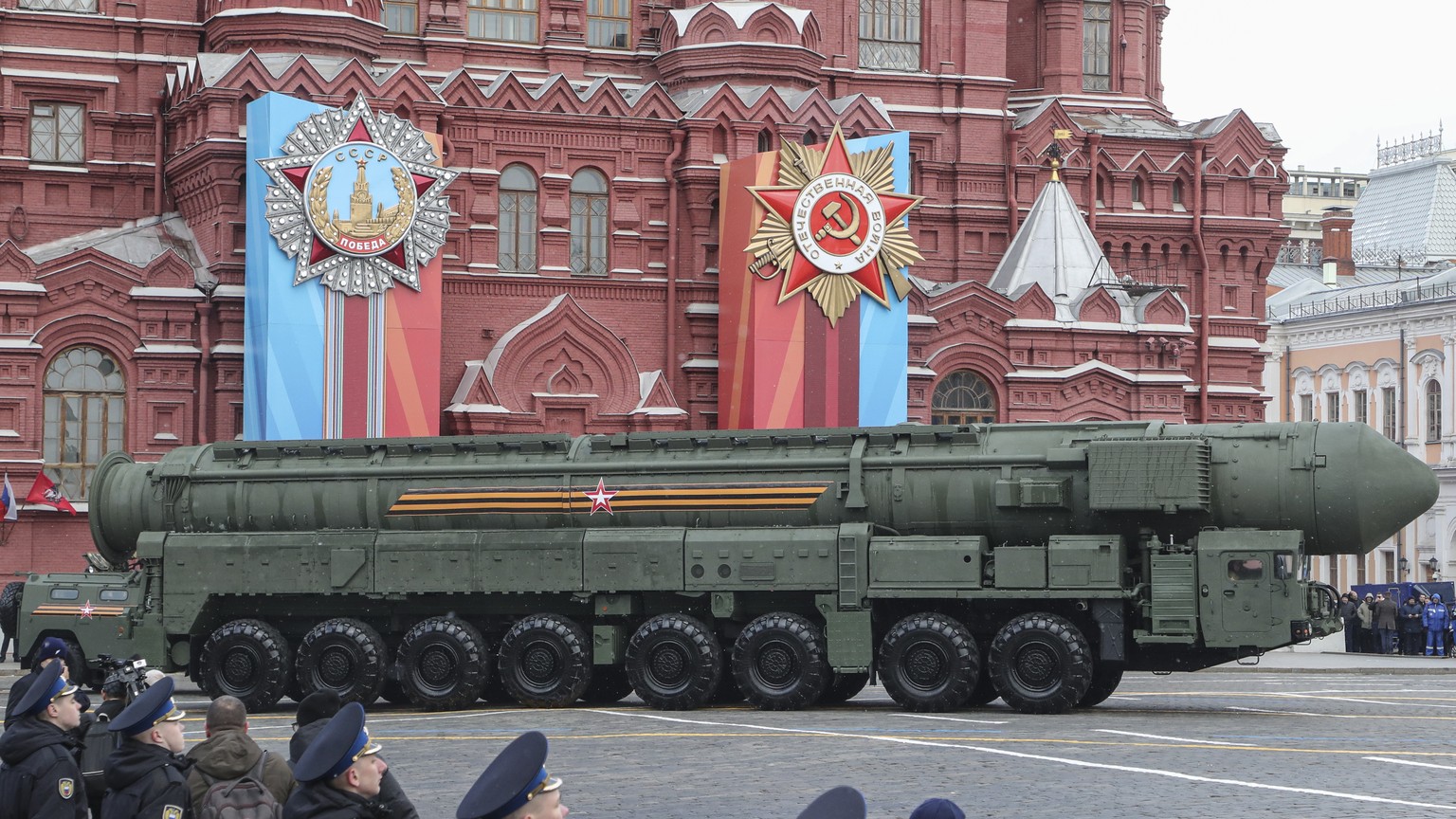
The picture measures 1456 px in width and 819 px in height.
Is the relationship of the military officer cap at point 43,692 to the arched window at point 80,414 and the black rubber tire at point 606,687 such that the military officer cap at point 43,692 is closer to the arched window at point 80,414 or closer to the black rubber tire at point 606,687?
the black rubber tire at point 606,687

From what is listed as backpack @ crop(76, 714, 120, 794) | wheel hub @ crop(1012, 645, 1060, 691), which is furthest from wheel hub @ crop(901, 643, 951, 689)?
backpack @ crop(76, 714, 120, 794)

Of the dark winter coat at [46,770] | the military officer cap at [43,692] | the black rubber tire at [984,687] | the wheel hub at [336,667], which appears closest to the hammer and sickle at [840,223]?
the black rubber tire at [984,687]

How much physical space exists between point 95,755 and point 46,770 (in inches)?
47.2

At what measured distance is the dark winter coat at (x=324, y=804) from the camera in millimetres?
8977

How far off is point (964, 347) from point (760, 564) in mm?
20451

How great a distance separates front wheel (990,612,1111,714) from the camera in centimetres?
2475

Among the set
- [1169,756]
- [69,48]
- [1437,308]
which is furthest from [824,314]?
[1437,308]

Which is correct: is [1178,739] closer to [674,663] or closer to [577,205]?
[674,663]

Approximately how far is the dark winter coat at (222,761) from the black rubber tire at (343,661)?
15.7 meters

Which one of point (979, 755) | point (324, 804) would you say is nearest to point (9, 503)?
point (979, 755)

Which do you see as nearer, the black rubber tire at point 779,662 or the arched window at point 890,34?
the black rubber tire at point 779,662

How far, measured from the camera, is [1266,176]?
49750 millimetres

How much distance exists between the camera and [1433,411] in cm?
6612

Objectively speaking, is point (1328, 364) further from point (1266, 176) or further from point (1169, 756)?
point (1169, 756)
